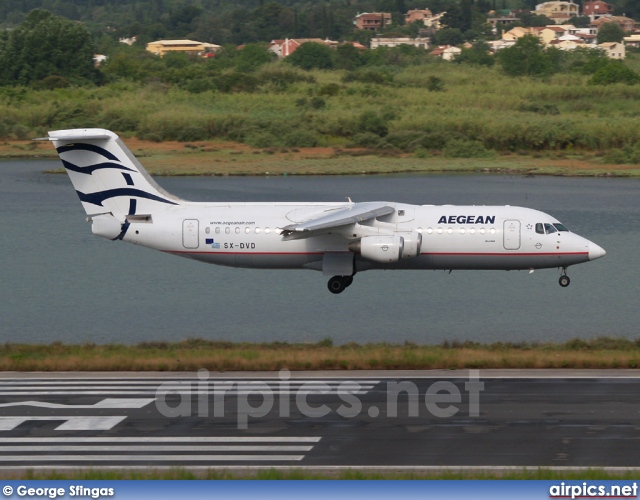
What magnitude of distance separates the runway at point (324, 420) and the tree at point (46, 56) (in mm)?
87082

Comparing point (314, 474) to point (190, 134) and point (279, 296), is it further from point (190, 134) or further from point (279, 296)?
point (190, 134)

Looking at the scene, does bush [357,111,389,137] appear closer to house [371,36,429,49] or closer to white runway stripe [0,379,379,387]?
white runway stripe [0,379,379,387]

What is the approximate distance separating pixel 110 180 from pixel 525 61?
296ft

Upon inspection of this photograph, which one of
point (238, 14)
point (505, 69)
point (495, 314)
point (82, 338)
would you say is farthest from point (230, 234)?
point (238, 14)

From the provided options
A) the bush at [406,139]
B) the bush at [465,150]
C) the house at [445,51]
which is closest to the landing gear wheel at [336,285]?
the bush at [465,150]

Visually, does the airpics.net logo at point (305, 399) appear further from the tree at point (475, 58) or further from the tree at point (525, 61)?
the tree at point (475, 58)

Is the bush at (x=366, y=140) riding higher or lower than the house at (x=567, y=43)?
lower

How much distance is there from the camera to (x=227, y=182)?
67312 millimetres

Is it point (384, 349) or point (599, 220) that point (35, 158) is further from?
point (384, 349)

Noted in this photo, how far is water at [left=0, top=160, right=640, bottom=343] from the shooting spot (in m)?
35.5

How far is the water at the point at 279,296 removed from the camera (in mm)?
35531

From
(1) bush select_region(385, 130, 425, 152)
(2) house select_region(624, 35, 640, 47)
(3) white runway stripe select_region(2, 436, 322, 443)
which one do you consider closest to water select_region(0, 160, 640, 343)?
(3) white runway stripe select_region(2, 436, 322, 443)

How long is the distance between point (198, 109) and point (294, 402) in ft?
245

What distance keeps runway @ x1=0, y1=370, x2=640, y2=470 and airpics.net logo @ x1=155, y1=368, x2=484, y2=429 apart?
4 cm
